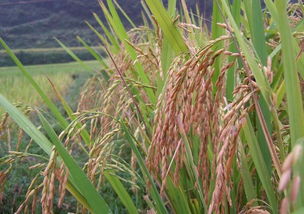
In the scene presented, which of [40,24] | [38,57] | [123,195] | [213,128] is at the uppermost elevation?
[40,24]

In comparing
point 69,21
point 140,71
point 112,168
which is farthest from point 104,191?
point 69,21

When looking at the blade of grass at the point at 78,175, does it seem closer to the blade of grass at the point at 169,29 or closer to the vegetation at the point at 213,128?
the vegetation at the point at 213,128

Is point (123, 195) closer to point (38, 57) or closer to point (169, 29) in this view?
point (169, 29)

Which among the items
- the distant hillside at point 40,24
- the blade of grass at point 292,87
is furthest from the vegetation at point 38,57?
the blade of grass at point 292,87

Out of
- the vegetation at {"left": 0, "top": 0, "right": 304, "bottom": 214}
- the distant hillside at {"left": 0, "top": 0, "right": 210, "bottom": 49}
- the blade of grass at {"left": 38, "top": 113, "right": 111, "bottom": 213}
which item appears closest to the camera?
the vegetation at {"left": 0, "top": 0, "right": 304, "bottom": 214}

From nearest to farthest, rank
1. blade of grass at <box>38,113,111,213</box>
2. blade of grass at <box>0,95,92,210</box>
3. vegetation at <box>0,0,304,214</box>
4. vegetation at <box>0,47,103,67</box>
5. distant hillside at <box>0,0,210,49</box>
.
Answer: vegetation at <box>0,0,304,214</box>
blade of grass at <box>38,113,111,213</box>
blade of grass at <box>0,95,92,210</box>
distant hillside at <box>0,0,210,49</box>
vegetation at <box>0,47,103,67</box>

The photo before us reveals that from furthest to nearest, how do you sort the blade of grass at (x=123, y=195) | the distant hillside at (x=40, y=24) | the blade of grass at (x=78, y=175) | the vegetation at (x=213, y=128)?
the distant hillside at (x=40, y=24) < the blade of grass at (x=123, y=195) < the blade of grass at (x=78, y=175) < the vegetation at (x=213, y=128)

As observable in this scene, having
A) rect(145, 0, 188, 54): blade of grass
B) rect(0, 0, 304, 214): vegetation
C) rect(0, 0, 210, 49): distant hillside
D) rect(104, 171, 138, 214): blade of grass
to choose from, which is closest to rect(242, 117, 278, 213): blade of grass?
rect(0, 0, 304, 214): vegetation

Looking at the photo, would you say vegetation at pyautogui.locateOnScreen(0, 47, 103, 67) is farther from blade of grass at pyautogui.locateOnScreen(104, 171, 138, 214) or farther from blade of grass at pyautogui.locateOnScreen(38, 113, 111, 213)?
blade of grass at pyautogui.locateOnScreen(38, 113, 111, 213)

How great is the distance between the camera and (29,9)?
77.1 ft

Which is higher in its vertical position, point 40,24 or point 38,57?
point 40,24

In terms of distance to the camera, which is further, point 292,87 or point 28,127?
point 28,127

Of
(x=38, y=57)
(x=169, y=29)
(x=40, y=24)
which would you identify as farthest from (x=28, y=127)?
(x=38, y=57)

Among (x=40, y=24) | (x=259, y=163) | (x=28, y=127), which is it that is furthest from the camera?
(x=40, y=24)
